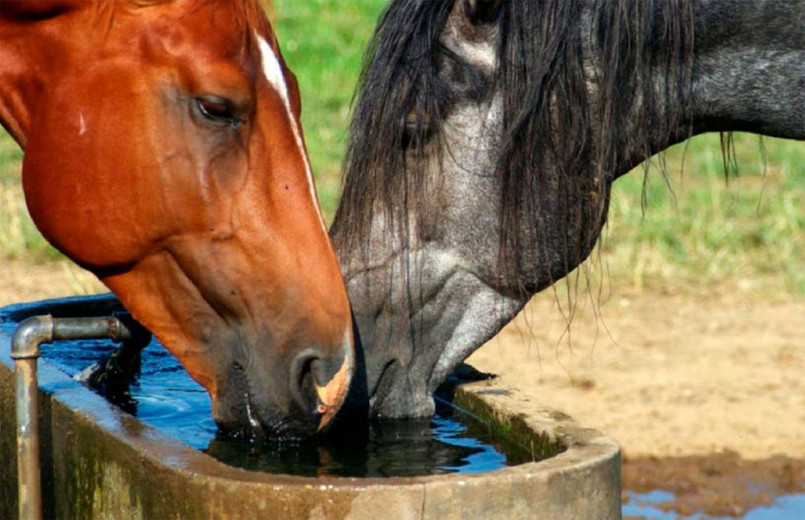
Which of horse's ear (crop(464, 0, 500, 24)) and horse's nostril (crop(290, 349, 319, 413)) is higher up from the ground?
horse's ear (crop(464, 0, 500, 24))

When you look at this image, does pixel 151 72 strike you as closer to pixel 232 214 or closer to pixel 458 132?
pixel 232 214

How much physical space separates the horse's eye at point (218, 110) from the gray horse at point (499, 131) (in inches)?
32.0

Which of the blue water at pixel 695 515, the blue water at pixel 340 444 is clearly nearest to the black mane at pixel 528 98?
the blue water at pixel 340 444

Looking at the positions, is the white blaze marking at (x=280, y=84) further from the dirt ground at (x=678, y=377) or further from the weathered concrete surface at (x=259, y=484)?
the dirt ground at (x=678, y=377)

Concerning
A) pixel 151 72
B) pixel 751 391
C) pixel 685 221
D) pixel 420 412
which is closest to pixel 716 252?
pixel 685 221

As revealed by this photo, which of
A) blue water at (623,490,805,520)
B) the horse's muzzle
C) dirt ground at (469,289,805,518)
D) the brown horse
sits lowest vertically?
blue water at (623,490,805,520)

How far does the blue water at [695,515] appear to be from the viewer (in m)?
4.33

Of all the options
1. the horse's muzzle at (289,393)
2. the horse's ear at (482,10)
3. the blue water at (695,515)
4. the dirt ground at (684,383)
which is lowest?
the blue water at (695,515)

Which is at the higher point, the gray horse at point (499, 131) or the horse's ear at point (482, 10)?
the horse's ear at point (482, 10)

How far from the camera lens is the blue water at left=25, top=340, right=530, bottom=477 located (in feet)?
9.82

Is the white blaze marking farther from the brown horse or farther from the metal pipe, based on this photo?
the metal pipe

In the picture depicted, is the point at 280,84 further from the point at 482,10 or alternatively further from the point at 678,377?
the point at 678,377

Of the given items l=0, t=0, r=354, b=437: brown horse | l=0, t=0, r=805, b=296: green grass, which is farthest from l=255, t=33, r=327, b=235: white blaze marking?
l=0, t=0, r=805, b=296: green grass

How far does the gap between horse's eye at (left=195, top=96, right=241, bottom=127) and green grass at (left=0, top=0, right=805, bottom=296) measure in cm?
302
